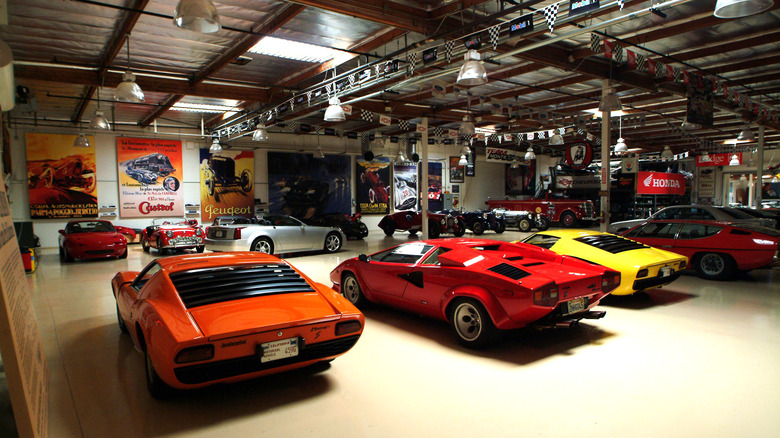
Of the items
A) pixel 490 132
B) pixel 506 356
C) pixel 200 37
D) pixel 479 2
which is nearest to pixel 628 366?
pixel 506 356

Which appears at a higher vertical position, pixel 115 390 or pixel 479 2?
pixel 479 2

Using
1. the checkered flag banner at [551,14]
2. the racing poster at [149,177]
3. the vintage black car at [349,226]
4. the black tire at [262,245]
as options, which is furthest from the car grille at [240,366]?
the racing poster at [149,177]

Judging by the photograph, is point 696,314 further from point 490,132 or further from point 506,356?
point 490,132

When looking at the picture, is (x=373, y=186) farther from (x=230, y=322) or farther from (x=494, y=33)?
(x=230, y=322)

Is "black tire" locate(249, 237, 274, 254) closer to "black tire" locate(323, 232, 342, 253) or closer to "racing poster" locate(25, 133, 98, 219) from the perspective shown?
"black tire" locate(323, 232, 342, 253)

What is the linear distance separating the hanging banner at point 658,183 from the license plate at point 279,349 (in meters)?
18.8

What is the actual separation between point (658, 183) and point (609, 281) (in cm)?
1685

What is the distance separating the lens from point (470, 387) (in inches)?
137

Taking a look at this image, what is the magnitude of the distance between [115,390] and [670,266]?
652 centimetres

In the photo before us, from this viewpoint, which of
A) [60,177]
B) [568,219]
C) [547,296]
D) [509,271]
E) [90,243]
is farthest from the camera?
[568,219]

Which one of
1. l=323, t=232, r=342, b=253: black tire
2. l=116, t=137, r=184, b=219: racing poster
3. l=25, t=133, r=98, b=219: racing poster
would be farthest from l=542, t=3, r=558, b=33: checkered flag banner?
l=25, t=133, r=98, b=219: racing poster

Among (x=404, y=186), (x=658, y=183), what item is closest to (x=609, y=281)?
(x=658, y=183)

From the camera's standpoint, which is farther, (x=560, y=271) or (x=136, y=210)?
(x=136, y=210)

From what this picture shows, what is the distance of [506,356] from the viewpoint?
4133 millimetres
